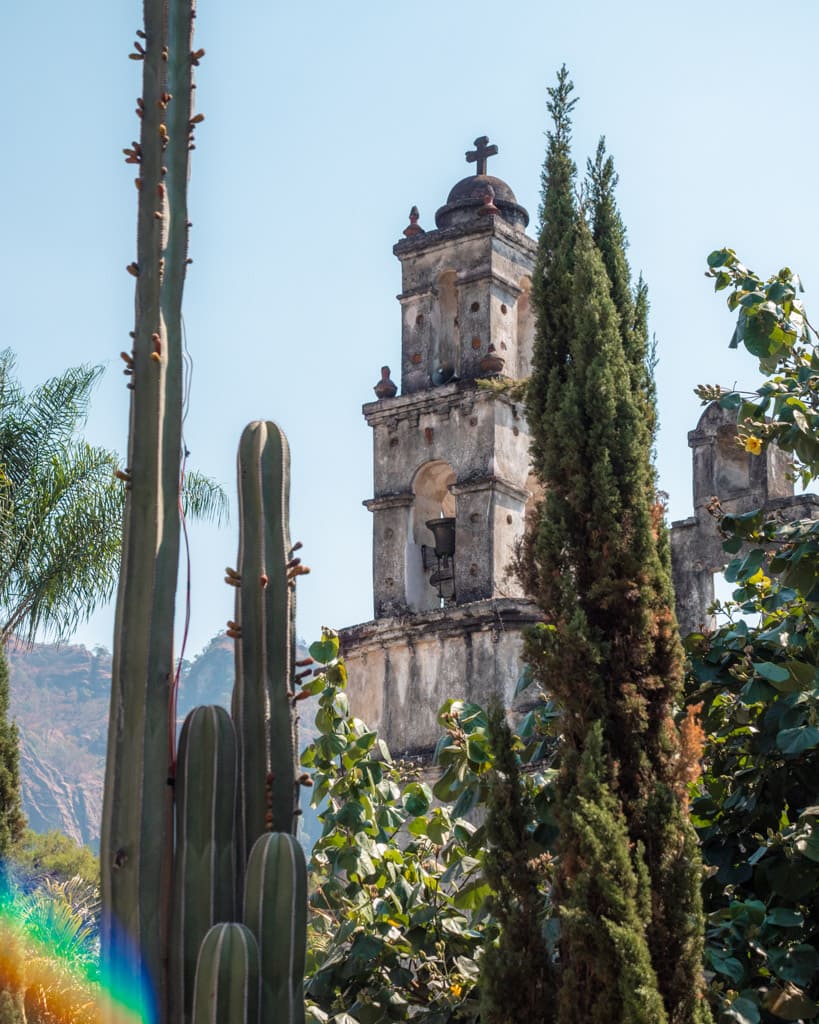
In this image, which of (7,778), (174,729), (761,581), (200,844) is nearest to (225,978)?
(200,844)

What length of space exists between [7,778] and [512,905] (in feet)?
21.7

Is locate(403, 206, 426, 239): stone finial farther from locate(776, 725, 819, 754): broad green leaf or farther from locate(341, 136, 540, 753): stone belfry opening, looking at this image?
locate(776, 725, 819, 754): broad green leaf

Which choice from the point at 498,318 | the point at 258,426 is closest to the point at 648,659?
the point at 258,426

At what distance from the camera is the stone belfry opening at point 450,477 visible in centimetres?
1630

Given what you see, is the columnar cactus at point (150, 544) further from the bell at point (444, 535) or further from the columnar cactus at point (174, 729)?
the bell at point (444, 535)

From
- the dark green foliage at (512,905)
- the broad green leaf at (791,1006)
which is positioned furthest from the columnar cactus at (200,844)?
the broad green leaf at (791,1006)

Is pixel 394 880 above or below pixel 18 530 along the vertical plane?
below

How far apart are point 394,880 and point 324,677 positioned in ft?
3.27

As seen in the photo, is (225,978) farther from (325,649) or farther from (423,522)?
(423,522)

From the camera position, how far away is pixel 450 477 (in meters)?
17.4

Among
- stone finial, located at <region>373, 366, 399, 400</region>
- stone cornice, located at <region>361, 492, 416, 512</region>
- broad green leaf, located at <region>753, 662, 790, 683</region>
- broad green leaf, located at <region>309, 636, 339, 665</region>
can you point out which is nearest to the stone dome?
stone finial, located at <region>373, 366, 399, 400</region>

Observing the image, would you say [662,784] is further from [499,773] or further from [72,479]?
[72,479]

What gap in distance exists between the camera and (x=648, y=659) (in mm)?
5949

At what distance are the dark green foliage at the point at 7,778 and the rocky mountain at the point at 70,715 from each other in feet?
425
